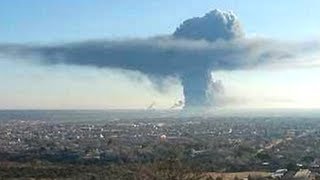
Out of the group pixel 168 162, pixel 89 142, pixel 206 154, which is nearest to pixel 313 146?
pixel 206 154

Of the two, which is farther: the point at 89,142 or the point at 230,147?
the point at 89,142

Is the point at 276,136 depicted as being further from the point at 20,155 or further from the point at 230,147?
the point at 20,155

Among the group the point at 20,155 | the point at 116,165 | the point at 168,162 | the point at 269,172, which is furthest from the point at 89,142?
the point at 168,162

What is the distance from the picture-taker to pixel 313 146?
107m

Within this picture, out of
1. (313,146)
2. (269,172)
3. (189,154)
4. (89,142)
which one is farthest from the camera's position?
(89,142)

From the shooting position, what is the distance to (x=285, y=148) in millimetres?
103688

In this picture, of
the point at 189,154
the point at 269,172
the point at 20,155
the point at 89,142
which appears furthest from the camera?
the point at 89,142

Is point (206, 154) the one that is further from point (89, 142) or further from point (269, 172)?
point (89, 142)

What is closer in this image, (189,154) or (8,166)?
(8,166)

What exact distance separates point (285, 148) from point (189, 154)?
60.9ft

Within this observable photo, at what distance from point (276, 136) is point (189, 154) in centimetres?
5116

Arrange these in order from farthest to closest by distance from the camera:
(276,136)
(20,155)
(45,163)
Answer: (276,136) < (20,155) < (45,163)

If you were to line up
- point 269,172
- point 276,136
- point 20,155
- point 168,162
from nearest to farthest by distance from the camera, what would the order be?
point 168,162
point 269,172
point 20,155
point 276,136

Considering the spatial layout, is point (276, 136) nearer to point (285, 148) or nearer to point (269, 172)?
point (285, 148)
